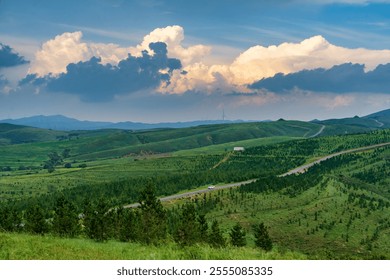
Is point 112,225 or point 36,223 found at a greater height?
point 112,225

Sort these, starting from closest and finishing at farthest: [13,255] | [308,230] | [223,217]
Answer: [13,255]
[308,230]
[223,217]

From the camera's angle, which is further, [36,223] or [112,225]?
[36,223]

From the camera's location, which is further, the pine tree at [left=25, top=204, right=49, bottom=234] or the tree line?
the pine tree at [left=25, top=204, right=49, bottom=234]

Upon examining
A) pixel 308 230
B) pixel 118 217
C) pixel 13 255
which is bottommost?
pixel 308 230

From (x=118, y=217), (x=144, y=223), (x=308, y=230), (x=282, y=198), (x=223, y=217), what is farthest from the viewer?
(x=282, y=198)

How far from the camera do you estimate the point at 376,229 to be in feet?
334

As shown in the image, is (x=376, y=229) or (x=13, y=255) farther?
(x=376, y=229)

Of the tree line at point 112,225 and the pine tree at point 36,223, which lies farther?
the pine tree at point 36,223
